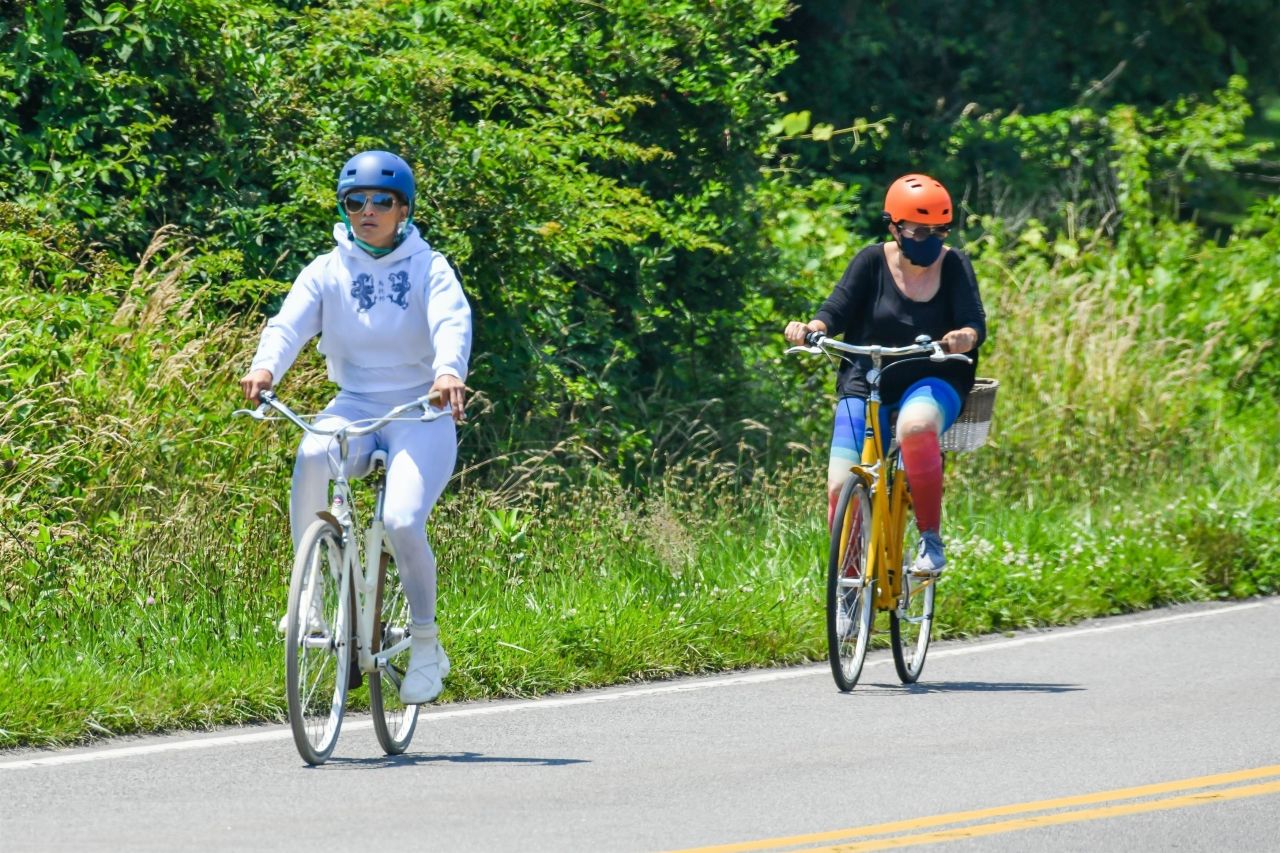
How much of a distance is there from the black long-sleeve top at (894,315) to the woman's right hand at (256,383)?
118 inches

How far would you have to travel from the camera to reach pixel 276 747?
7.24 metres

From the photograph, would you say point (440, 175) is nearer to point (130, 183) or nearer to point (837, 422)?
point (130, 183)

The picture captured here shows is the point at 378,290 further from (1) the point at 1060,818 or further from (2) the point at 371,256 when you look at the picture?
(1) the point at 1060,818

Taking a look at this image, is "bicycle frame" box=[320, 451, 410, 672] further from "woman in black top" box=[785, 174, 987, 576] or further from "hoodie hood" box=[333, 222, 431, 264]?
"woman in black top" box=[785, 174, 987, 576]

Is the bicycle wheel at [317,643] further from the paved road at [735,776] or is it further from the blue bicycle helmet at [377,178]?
the blue bicycle helmet at [377,178]

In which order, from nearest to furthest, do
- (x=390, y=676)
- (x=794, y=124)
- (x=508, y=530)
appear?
(x=390, y=676) < (x=508, y=530) < (x=794, y=124)

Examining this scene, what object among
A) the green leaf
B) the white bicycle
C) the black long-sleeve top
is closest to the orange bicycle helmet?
the black long-sleeve top

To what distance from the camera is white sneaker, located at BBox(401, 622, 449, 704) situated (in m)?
7.07

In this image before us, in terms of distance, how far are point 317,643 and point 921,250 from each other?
11.7 feet

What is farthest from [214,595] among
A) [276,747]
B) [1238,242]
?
[1238,242]

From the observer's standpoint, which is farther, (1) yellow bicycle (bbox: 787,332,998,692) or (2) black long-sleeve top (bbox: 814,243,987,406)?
(2) black long-sleeve top (bbox: 814,243,987,406)

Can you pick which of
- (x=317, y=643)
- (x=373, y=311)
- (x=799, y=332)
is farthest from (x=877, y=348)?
(x=317, y=643)

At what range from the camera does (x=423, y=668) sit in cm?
711

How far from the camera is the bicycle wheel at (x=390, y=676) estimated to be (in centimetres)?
704
